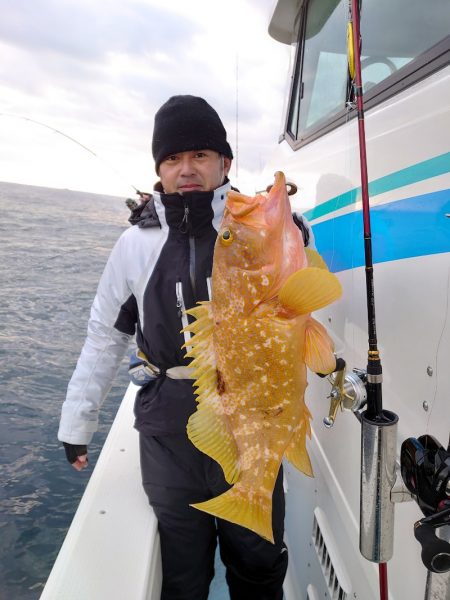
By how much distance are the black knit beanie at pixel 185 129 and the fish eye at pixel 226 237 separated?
2.90 ft

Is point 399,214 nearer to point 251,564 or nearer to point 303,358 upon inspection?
point 303,358

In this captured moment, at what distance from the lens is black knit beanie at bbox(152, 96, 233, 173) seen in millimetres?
2188

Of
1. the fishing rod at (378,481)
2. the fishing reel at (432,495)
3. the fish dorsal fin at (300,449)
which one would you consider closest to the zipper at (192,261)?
the fish dorsal fin at (300,449)

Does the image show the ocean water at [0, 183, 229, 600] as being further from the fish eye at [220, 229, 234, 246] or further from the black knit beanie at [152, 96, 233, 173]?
the black knit beanie at [152, 96, 233, 173]

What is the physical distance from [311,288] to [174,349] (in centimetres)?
108

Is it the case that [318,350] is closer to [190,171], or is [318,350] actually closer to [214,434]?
[214,434]

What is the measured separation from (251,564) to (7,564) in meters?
2.32

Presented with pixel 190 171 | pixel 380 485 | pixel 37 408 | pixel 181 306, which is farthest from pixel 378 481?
pixel 37 408

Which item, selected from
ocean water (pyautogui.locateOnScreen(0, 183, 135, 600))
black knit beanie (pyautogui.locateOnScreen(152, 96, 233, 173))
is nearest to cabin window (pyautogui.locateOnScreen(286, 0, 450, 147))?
black knit beanie (pyautogui.locateOnScreen(152, 96, 233, 173))

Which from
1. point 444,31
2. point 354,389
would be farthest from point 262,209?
point 444,31

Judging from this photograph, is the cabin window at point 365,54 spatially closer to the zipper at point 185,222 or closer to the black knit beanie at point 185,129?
the black knit beanie at point 185,129

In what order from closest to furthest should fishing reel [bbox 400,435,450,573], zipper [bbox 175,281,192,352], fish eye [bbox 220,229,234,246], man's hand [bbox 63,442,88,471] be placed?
1. fishing reel [bbox 400,435,450,573]
2. fish eye [bbox 220,229,234,246]
3. zipper [bbox 175,281,192,352]
4. man's hand [bbox 63,442,88,471]

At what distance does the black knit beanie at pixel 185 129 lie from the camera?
219cm

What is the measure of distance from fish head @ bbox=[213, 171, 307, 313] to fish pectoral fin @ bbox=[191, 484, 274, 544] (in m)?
0.63
